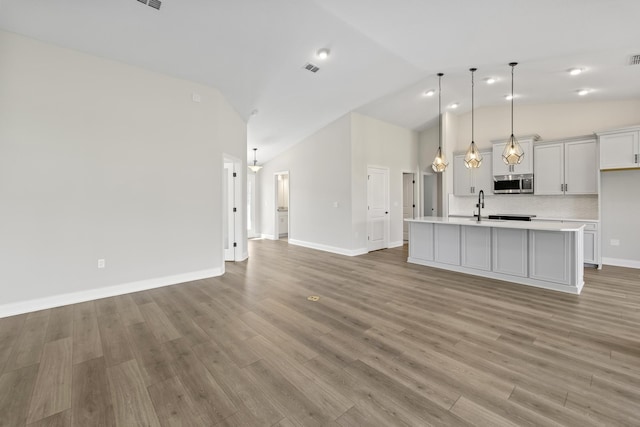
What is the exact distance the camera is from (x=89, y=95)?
11.7ft

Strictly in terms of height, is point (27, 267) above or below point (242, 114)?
below

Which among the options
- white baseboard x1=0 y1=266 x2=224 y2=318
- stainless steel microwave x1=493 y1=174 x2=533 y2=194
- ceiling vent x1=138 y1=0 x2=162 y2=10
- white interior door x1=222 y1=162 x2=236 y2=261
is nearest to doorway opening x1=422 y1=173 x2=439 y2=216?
stainless steel microwave x1=493 y1=174 x2=533 y2=194

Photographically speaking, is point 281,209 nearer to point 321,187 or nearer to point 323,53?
point 321,187

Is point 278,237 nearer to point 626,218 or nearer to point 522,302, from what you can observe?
point 522,302

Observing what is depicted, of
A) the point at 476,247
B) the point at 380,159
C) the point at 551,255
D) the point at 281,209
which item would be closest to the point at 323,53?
the point at 380,159

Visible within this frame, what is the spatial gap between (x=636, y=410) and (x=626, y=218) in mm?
5306

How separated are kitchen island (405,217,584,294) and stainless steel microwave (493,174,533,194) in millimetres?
2184

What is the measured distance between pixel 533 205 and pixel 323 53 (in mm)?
5721

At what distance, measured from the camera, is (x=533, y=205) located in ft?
20.8

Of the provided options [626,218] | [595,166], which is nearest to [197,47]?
[595,166]

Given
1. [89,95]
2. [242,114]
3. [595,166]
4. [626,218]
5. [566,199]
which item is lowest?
[626,218]

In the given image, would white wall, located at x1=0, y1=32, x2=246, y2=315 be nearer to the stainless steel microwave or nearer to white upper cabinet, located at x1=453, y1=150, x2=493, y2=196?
white upper cabinet, located at x1=453, y1=150, x2=493, y2=196

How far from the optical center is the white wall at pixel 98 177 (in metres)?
3.14

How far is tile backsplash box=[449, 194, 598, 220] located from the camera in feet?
18.7
